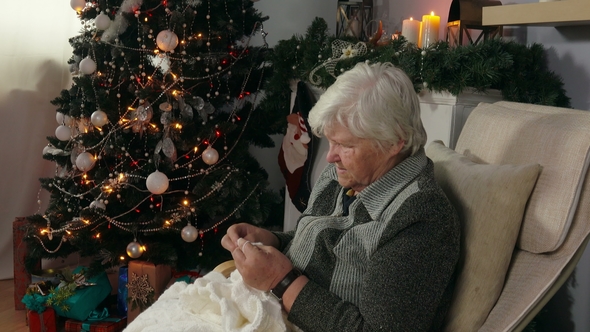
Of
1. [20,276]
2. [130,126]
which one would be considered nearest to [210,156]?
[130,126]

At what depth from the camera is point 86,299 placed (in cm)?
262

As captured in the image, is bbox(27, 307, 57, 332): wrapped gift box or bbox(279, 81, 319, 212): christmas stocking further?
bbox(279, 81, 319, 212): christmas stocking

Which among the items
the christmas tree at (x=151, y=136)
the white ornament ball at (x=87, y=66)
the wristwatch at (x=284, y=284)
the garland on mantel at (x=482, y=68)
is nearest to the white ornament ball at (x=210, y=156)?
the christmas tree at (x=151, y=136)

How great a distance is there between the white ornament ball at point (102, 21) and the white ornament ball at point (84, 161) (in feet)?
1.68

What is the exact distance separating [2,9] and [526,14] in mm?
2463

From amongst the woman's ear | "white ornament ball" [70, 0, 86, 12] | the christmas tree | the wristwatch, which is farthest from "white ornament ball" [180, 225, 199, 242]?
the woman's ear

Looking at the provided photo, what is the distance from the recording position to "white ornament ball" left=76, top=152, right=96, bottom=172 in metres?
2.50

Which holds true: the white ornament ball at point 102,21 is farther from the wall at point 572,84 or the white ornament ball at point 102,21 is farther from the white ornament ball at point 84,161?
the wall at point 572,84

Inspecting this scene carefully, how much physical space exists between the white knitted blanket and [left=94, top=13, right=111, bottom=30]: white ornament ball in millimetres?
1373

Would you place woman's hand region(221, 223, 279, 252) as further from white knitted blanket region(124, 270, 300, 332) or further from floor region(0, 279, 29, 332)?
floor region(0, 279, 29, 332)

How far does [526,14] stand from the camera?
1795 mm

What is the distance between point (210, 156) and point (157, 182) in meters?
0.24

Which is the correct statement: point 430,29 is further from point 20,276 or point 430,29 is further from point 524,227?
point 20,276

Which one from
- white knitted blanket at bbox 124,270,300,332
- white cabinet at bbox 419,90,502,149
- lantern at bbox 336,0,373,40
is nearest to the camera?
white knitted blanket at bbox 124,270,300,332
